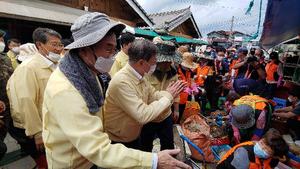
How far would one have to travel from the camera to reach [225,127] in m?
4.08

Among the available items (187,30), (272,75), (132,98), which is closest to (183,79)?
(132,98)

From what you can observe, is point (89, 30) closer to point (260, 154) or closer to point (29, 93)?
point (29, 93)

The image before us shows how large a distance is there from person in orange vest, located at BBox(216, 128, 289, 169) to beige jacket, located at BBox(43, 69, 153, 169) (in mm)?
1503

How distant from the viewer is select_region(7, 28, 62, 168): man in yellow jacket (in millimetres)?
2467

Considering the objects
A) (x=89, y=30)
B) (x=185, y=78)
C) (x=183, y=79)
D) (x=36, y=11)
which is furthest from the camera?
(x=36, y=11)

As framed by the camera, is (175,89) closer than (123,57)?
Yes

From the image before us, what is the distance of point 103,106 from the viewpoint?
1.98 meters

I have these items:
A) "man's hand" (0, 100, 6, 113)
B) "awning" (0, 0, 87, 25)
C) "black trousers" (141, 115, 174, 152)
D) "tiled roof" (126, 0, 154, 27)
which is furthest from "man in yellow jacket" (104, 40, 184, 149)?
"tiled roof" (126, 0, 154, 27)

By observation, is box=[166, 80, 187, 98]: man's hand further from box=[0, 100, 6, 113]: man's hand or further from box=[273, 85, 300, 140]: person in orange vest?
box=[273, 85, 300, 140]: person in orange vest

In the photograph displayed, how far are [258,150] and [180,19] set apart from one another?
13.2m

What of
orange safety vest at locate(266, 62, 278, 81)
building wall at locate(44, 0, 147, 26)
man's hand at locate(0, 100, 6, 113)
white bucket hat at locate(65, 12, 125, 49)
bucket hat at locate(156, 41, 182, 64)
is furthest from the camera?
building wall at locate(44, 0, 147, 26)

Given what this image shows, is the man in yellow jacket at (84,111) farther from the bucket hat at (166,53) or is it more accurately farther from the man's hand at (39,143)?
the bucket hat at (166,53)

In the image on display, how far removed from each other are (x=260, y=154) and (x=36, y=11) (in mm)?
5806

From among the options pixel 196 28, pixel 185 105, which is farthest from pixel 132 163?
pixel 196 28
